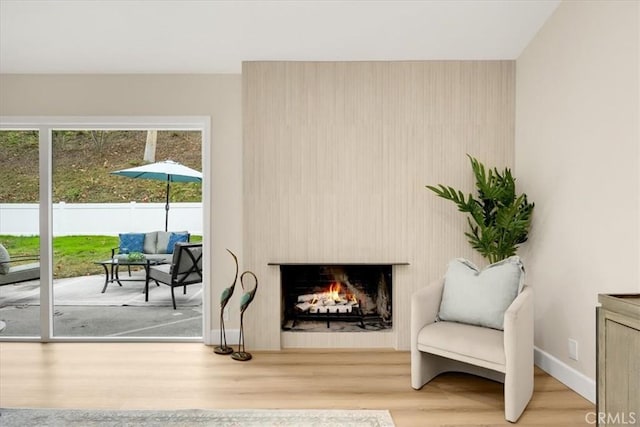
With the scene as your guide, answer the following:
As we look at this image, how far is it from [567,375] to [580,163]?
1438 millimetres

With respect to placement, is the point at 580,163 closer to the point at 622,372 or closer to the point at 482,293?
the point at 482,293

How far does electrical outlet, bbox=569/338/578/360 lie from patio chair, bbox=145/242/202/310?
3003 mm

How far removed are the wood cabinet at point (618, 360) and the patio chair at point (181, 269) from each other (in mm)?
3151

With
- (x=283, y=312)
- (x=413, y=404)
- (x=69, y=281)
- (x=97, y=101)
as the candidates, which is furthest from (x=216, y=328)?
(x=97, y=101)

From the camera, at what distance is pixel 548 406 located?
8.80 ft

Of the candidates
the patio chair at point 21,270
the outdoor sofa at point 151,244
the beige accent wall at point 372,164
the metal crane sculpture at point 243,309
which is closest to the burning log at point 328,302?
the beige accent wall at point 372,164

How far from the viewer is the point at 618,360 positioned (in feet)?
5.98

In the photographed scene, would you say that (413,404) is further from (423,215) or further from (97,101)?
(97,101)

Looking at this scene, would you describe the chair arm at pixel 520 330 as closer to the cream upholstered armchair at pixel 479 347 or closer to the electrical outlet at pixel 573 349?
the cream upholstered armchair at pixel 479 347

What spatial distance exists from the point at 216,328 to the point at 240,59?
7.82 ft

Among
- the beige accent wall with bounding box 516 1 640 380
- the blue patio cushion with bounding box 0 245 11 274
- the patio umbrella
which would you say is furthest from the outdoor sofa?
the beige accent wall with bounding box 516 1 640 380

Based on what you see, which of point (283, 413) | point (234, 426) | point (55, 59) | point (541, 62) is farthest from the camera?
point (55, 59)

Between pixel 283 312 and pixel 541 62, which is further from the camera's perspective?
pixel 283 312

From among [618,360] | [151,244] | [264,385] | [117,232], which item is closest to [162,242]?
[151,244]
